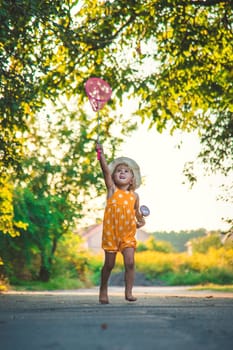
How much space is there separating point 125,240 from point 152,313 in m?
2.00

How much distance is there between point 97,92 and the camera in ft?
26.8

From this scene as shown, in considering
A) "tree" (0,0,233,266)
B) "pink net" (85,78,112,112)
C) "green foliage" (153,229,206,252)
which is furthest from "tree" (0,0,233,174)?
"green foliage" (153,229,206,252)

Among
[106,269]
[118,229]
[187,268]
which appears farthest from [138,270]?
[118,229]

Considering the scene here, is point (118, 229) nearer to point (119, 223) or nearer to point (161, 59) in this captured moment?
point (119, 223)

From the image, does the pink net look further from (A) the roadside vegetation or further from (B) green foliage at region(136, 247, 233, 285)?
(B) green foliage at region(136, 247, 233, 285)

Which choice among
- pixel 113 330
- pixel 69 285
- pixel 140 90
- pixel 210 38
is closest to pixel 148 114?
pixel 140 90

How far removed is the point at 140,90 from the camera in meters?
12.1

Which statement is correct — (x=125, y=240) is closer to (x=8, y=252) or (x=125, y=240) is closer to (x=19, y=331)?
(x=19, y=331)

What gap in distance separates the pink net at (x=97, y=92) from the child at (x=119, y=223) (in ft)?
3.49

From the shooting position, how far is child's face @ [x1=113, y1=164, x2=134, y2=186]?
7344mm

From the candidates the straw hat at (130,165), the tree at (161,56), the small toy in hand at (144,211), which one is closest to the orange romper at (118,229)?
the small toy in hand at (144,211)

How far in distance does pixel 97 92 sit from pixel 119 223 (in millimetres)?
2131

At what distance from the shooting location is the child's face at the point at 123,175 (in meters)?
7.34

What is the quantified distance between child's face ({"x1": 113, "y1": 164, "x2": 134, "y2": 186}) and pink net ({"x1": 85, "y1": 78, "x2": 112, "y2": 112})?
93 cm
